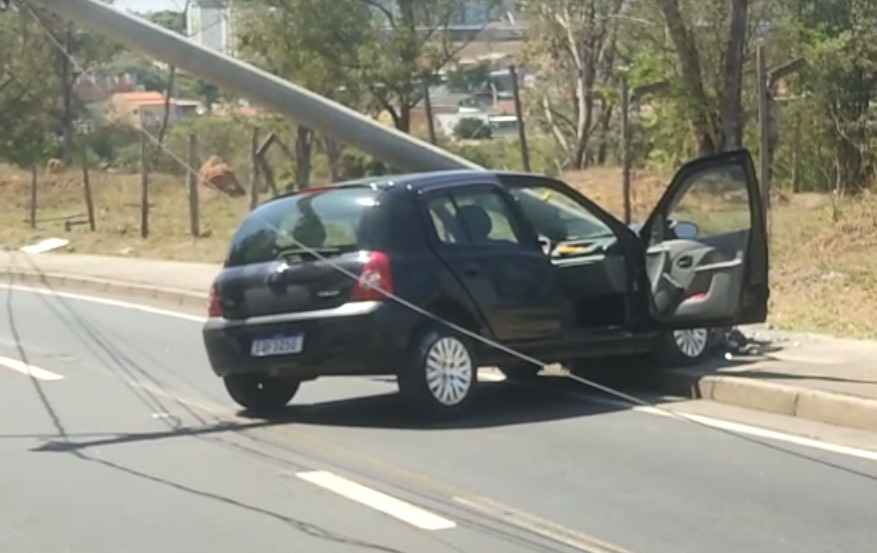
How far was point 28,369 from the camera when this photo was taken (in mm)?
15672

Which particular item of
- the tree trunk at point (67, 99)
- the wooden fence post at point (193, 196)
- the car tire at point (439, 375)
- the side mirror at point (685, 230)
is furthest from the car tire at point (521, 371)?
the tree trunk at point (67, 99)

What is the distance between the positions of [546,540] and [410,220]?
13.1ft

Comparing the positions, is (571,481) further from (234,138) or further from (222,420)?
(234,138)

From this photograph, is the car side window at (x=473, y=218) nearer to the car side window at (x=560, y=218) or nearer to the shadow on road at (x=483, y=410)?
the car side window at (x=560, y=218)

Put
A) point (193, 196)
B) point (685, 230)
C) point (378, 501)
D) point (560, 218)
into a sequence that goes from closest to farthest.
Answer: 1. point (378, 501)
2. point (685, 230)
3. point (560, 218)
4. point (193, 196)

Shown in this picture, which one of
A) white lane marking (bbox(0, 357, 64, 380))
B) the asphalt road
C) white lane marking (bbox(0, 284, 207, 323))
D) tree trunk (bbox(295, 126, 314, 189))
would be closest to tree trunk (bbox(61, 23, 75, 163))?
tree trunk (bbox(295, 126, 314, 189))

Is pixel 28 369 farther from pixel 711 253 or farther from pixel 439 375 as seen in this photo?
pixel 711 253

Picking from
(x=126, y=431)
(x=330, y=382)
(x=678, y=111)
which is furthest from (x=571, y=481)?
(x=678, y=111)

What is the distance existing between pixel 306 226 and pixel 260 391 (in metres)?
1.32

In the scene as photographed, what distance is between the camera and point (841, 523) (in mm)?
8711

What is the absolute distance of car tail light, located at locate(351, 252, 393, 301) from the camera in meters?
11.8

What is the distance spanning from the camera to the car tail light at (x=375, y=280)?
11.8 meters

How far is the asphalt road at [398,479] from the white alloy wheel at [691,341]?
842 mm

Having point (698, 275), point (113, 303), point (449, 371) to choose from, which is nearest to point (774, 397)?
point (698, 275)
